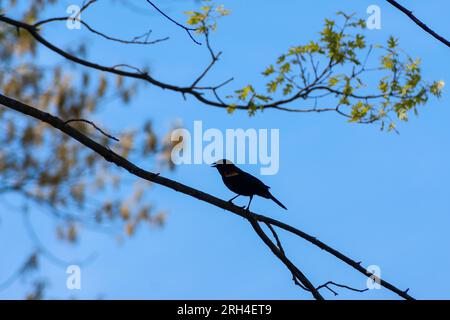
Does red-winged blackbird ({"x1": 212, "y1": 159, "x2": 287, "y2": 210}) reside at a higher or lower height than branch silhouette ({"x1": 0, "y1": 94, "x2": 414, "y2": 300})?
higher

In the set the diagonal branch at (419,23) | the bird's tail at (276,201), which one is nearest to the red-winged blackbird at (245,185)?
the bird's tail at (276,201)

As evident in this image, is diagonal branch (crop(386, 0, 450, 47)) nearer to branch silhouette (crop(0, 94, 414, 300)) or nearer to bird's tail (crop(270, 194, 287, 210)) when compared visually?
branch silhouette (crop(0, 94, 414, 300))

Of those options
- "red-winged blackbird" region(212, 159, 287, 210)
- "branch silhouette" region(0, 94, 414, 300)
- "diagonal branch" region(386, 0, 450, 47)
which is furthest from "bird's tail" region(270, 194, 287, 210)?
"diagonal branch" region(386, 0, 450, 47)

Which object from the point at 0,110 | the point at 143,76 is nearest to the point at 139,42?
the point at 143,76

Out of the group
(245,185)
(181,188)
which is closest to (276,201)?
(245,185)

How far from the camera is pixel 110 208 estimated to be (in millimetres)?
12570

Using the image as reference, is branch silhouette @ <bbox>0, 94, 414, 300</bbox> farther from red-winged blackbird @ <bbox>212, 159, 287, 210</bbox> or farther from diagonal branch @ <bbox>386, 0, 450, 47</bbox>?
red-winged blackbird @ <bbox>212, 159, 287, 210</bbox>

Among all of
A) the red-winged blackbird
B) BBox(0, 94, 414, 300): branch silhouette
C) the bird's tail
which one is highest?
the red-winged blackbird

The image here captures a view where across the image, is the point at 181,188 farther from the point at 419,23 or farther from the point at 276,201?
the point at 276,201

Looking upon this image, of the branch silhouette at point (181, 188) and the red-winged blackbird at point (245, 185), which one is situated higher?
the red-winged blackbird at point (245, 185)

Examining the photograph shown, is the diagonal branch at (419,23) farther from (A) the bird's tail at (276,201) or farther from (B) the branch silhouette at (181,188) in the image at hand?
(A) the bird's tail at (276,201)

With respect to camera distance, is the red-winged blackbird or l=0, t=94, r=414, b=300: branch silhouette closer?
l=0, t=94, r=414, b=300: branch silhouette
